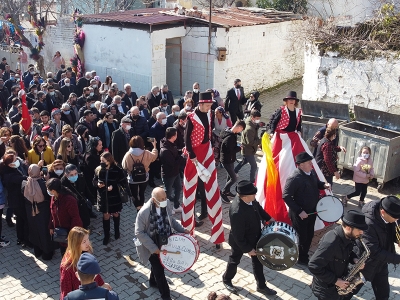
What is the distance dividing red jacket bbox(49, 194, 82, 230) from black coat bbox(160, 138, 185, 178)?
2288 millimetres

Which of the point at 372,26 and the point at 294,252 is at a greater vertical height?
the point at 372,26

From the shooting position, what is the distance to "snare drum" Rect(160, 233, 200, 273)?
6031 mm

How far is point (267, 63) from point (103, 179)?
12.1 meters

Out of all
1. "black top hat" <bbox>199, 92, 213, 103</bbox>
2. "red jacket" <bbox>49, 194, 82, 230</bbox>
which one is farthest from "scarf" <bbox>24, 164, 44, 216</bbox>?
"black top hat" <bbox>199, 92, 213, 103</bbox>

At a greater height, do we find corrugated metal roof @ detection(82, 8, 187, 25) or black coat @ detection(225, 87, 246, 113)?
corrugated metal roof @ detection(82, 8, 187, 25)

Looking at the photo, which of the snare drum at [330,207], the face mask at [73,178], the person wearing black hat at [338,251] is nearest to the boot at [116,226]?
the face mask at [73,178]

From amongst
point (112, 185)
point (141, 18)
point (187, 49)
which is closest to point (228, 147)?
point (112, 185)

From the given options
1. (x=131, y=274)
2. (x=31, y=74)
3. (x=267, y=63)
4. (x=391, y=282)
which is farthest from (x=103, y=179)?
(x=267, y=63)

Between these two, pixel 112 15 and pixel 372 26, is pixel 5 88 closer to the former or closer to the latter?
pixel 112 15

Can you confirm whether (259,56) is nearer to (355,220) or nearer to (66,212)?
(66,212)

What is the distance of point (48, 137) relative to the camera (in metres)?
9.84

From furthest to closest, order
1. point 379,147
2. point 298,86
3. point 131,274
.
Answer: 1. point 298,86
2. point 379,147
3. point 131,274

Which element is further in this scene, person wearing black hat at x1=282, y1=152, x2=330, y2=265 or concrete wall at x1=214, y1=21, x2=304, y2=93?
concrete wall at x1=214, y1=21, x2=304, y2=93

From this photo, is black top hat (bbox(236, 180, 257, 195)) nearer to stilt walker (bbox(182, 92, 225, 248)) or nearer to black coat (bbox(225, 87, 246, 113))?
stilt walker (bbox(182, 92, 225, 248))
